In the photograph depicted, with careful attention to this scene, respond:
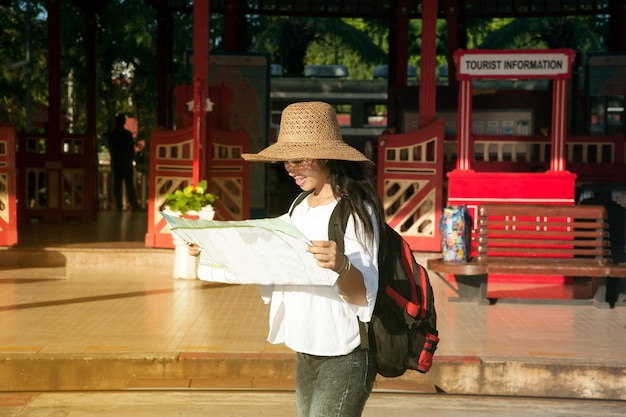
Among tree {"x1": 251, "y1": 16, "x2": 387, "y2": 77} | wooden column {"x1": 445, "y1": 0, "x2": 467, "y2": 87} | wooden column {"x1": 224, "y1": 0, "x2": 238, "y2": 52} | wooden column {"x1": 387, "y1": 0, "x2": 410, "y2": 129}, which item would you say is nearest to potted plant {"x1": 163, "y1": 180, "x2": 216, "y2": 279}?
wooden column {"x1": 224, "y1": 0, "x2": 238, "y2": 52}

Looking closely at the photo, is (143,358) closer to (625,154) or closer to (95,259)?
(95,259)

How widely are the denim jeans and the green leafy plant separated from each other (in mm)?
7964

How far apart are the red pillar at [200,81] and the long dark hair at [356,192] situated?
8.57 meters

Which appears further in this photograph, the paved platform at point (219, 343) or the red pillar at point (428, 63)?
the red pillar at point (428, 63)

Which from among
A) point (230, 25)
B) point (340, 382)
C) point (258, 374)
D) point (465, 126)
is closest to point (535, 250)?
point (465, 126)

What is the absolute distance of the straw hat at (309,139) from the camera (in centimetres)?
379

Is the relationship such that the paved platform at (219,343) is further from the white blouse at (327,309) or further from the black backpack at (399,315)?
the white blouse at (327,309)

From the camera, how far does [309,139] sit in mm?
3865

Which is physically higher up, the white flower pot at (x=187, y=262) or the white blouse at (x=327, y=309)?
the white blouse at (x=327, y=309)

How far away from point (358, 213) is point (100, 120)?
28.2 metres

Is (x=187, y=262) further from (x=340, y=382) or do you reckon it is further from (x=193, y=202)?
(x=340, y=382)

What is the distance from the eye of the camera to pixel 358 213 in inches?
148

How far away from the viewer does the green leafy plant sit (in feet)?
38.4

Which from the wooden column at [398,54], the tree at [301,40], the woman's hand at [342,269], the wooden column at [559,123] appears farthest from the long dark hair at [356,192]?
the tree at [301,40]
